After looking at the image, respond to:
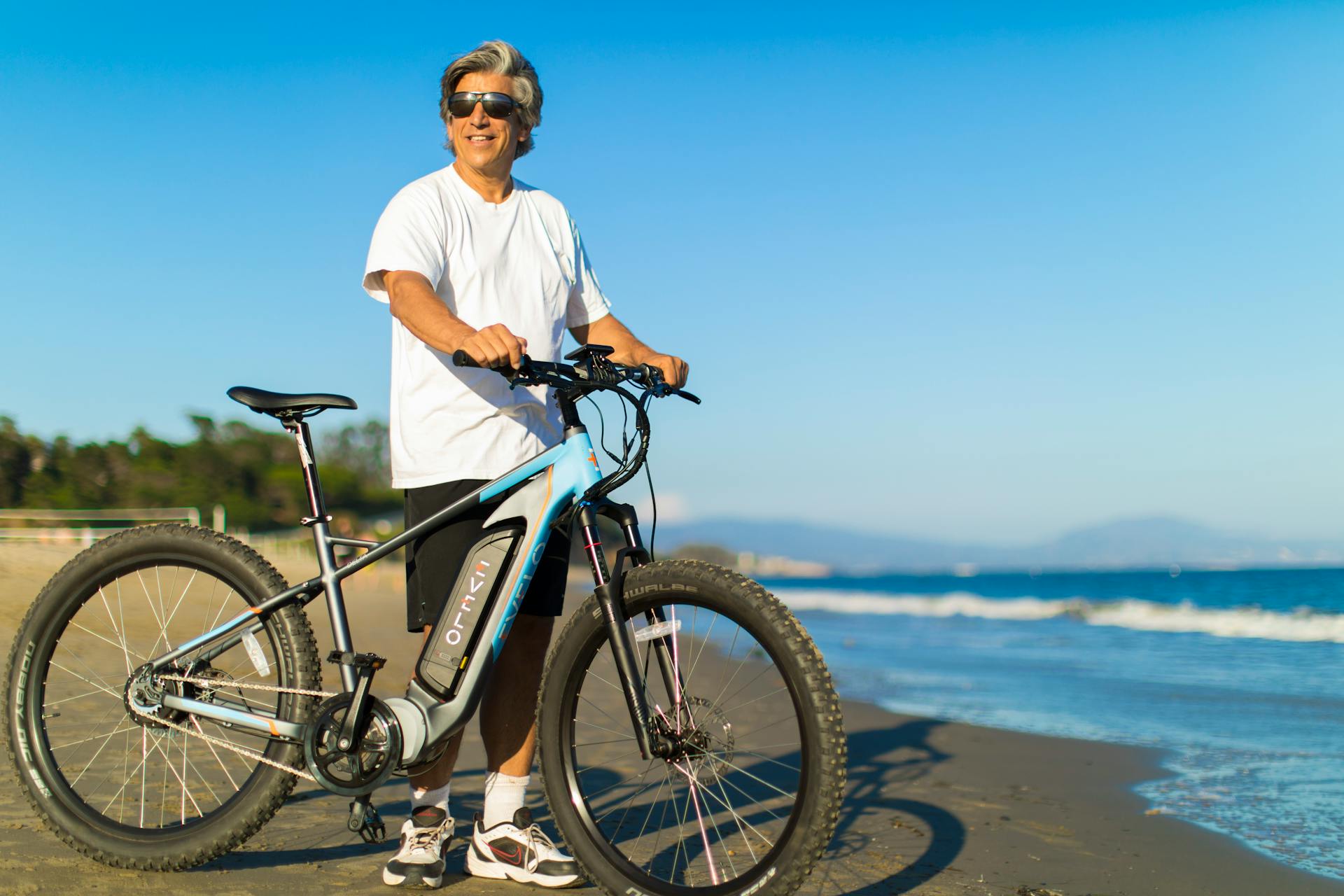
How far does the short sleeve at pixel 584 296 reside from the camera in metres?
3.12

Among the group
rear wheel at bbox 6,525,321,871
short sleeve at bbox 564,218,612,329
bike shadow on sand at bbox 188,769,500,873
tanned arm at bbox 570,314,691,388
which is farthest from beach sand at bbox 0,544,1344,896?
short sleeve at bbox 564,218,612,329

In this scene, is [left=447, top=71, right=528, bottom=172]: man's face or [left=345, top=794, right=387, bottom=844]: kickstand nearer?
[left=345, top=794, right=387, bottom=844]: kickstand

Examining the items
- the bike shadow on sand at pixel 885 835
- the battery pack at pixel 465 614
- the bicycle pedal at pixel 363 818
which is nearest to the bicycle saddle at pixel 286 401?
the battery pack at pixel 465 614

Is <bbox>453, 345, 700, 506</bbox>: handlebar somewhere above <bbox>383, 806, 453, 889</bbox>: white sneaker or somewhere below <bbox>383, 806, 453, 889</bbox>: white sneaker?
above

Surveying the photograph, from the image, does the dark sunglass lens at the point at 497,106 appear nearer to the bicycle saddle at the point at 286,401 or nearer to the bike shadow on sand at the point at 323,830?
the bicycle saddle at the point at 286,401

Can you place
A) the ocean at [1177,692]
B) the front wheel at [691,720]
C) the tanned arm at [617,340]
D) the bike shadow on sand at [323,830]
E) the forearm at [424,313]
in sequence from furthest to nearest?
1. the ocean at [1177,692]
2. the tanned arm at [617,340]
3. the bike shadow on sand at [323,830]
4. the forearm at [424,313]
5. the front wheel at [691,720]

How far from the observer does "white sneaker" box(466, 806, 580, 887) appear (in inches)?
102

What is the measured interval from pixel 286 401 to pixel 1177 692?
7.60 m

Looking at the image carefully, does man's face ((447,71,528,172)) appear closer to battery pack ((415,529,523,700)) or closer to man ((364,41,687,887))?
man ((364,41,687,887))

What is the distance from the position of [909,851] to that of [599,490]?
1.64 meters

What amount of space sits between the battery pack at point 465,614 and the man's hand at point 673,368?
61 centimetres

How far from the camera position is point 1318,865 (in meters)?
3.19

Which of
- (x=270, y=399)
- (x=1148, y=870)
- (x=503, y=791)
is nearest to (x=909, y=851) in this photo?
(x=1148, y=870)

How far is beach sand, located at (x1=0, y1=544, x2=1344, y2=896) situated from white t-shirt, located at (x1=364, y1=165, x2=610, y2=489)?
1131 mm
